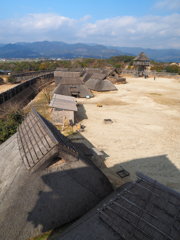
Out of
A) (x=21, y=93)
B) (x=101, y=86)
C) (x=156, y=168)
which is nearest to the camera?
(x=156, y=168)

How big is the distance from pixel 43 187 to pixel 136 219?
3601mm

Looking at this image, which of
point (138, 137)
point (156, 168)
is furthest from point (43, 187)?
point (138, 137)

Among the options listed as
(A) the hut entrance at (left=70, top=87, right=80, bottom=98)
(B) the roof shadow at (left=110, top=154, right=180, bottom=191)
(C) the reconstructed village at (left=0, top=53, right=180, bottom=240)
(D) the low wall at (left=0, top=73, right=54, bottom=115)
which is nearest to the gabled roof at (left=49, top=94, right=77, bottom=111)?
(C) the reconstructed village at (left=0, top=53, right=180, bottom=240)

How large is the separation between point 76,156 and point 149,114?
17.4 metres

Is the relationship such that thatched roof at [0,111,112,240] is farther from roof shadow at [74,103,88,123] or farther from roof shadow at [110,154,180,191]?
roof shadow at [74,103,88,123]

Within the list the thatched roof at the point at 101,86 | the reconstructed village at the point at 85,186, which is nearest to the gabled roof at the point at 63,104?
the reconstructed village at the point at 85,186

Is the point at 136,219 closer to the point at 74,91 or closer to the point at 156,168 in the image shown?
the point at 156,168

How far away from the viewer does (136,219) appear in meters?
4.68

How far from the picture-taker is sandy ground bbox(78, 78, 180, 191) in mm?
11766

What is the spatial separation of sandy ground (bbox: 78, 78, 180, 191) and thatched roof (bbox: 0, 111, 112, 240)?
12.0 ft

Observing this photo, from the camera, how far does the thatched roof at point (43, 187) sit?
20.4ft

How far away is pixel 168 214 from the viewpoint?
473 cm

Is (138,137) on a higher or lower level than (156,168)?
higher

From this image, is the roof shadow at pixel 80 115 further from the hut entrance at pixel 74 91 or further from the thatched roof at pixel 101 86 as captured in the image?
the thatched roof at pixel 101 86
